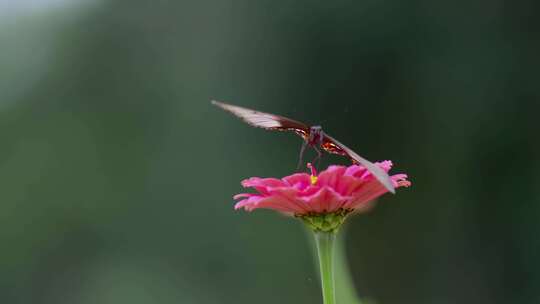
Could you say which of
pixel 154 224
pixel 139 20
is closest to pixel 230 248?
pixel 154 224

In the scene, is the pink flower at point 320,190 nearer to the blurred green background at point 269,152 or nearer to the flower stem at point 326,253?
the flower stem at point 326,253

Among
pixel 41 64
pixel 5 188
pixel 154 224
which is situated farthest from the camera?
pixel 41 64

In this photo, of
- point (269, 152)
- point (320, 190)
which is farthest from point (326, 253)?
point (269, 152)

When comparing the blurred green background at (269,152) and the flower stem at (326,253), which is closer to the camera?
the flower stem at (326,253)

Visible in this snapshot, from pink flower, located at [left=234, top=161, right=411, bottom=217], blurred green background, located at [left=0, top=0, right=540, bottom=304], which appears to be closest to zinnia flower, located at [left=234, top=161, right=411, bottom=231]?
pink flower, located at [left=234, top=161, right=411, bottom=217]

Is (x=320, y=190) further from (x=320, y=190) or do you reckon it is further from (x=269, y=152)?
(x=269, y=152)

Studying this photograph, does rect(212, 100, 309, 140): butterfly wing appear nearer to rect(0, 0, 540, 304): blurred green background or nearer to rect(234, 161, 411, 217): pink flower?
rect(234, 161, 411, 217): pink flower

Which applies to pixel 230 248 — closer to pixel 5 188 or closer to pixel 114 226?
pixel 114 226

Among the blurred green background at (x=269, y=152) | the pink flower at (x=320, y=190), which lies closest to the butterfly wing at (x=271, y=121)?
the pink flower at (x=320, y=190)
